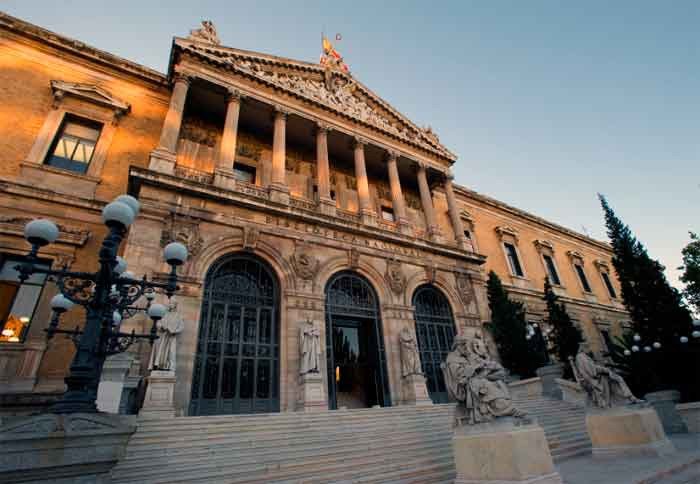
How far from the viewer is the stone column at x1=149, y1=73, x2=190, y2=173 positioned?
36.5 ft

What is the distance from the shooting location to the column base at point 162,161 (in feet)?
Answer: 36.0

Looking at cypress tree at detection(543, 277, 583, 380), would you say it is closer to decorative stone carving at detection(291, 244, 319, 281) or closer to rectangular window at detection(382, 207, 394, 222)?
rectangular window at detection(382, 207, 394, 222)

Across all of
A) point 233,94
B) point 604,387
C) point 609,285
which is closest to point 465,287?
point 604,387

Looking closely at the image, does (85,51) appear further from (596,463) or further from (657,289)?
(657,289)

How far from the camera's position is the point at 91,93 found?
12625 millimetres

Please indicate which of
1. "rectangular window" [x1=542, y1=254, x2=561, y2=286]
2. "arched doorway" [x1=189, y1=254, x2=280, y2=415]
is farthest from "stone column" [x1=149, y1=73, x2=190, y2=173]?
→ "rectangular window" [x1=542, y1=254, x2=561, y2=286]

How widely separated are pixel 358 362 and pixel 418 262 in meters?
4.66

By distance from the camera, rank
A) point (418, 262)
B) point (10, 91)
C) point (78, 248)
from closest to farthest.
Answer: point (78, 248)
point (10, 91)
point (418, 262)

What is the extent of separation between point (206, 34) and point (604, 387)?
17.1 m

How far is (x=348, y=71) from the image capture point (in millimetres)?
18672

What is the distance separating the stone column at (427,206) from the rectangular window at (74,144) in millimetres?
13490

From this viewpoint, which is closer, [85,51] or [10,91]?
[10,91]

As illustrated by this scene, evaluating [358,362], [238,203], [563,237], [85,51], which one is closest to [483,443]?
[358,362]

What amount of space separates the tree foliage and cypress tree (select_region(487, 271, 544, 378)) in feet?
45.2
